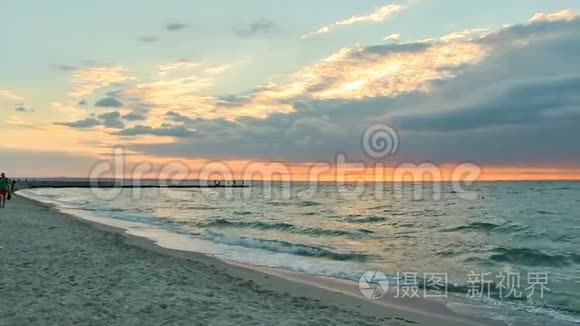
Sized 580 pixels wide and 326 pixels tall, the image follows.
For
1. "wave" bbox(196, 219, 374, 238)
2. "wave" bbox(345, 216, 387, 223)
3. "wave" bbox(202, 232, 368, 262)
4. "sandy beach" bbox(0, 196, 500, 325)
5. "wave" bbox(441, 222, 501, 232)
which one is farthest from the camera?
"wave" bbox(345, 216, 387, 223)

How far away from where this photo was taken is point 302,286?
45.0ft

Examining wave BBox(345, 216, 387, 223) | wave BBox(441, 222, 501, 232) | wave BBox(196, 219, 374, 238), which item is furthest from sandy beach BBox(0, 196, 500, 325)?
wave BBox(345, 216, 387, 223)

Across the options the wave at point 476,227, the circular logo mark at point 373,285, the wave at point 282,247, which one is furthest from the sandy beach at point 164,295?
the wave at point 476,227

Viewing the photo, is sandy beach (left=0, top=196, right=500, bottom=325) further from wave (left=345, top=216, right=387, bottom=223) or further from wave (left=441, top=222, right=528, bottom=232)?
wave (left=345, top=216, right=387, bottom=223)

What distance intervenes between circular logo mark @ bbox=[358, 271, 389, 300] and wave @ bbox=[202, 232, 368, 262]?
3.69 m

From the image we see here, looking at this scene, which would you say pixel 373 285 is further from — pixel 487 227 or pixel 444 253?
pixel 487 227

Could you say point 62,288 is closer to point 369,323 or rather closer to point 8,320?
point 8,320

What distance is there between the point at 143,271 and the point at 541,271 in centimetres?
1322

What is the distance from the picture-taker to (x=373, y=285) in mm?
14273

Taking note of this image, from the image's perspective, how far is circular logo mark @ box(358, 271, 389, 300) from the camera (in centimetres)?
1290

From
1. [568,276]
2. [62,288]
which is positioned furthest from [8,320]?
[568,276]

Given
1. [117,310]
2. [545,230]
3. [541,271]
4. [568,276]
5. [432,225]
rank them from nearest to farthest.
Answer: [117,310] < [568,276] < [541,271] < [545,230] < [432,225]

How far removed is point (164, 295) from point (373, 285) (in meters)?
6.29

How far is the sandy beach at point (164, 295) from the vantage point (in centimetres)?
868
